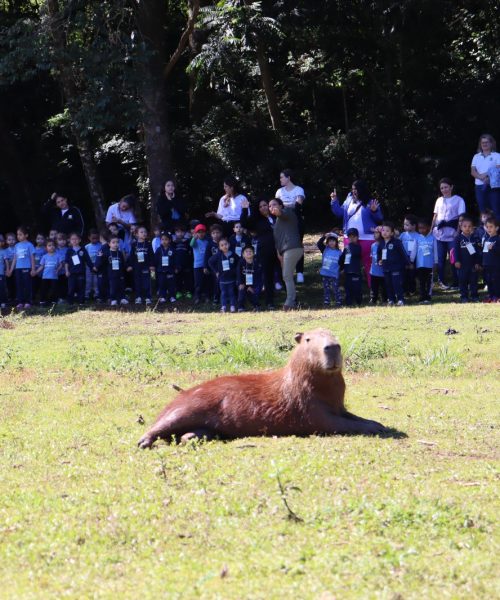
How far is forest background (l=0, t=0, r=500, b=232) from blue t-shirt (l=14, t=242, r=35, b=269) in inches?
103

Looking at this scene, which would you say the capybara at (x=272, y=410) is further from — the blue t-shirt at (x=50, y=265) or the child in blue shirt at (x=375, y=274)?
the blue t-shirt at (x=50, y=265)

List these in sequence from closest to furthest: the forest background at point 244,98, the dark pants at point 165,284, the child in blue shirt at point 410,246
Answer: the child in blue shirt at point 410,246 < the dark pants at point 165,284 < the forest background at point 244,98

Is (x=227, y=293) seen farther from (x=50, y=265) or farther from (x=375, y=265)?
(x=50, y=265)

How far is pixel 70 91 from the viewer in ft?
67.9

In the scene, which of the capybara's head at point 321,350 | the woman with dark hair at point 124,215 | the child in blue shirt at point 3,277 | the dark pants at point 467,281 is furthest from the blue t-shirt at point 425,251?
the capybara's head at point 321,350

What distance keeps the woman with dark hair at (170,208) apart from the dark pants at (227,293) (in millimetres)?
2316

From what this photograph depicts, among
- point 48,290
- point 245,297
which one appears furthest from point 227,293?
point 48,290

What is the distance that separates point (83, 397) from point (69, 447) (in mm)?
1874

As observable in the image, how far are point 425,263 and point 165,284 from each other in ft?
15.8

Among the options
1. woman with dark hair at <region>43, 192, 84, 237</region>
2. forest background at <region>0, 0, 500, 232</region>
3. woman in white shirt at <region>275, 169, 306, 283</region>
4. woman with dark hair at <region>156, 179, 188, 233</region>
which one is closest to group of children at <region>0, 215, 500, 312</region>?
woman with dark hair at <region>156, 179, 188, 233</region>

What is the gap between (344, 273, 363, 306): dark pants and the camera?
53.9 ft

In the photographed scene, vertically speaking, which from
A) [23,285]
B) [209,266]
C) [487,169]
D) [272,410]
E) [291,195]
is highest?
[487,169]

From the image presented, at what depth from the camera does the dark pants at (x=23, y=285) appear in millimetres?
18703

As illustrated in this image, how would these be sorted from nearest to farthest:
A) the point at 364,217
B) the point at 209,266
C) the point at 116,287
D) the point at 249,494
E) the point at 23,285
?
the point at 249,494 < the point at 364,217 < the point at 209,266 < the point at 116,287 < the point at 23,285
